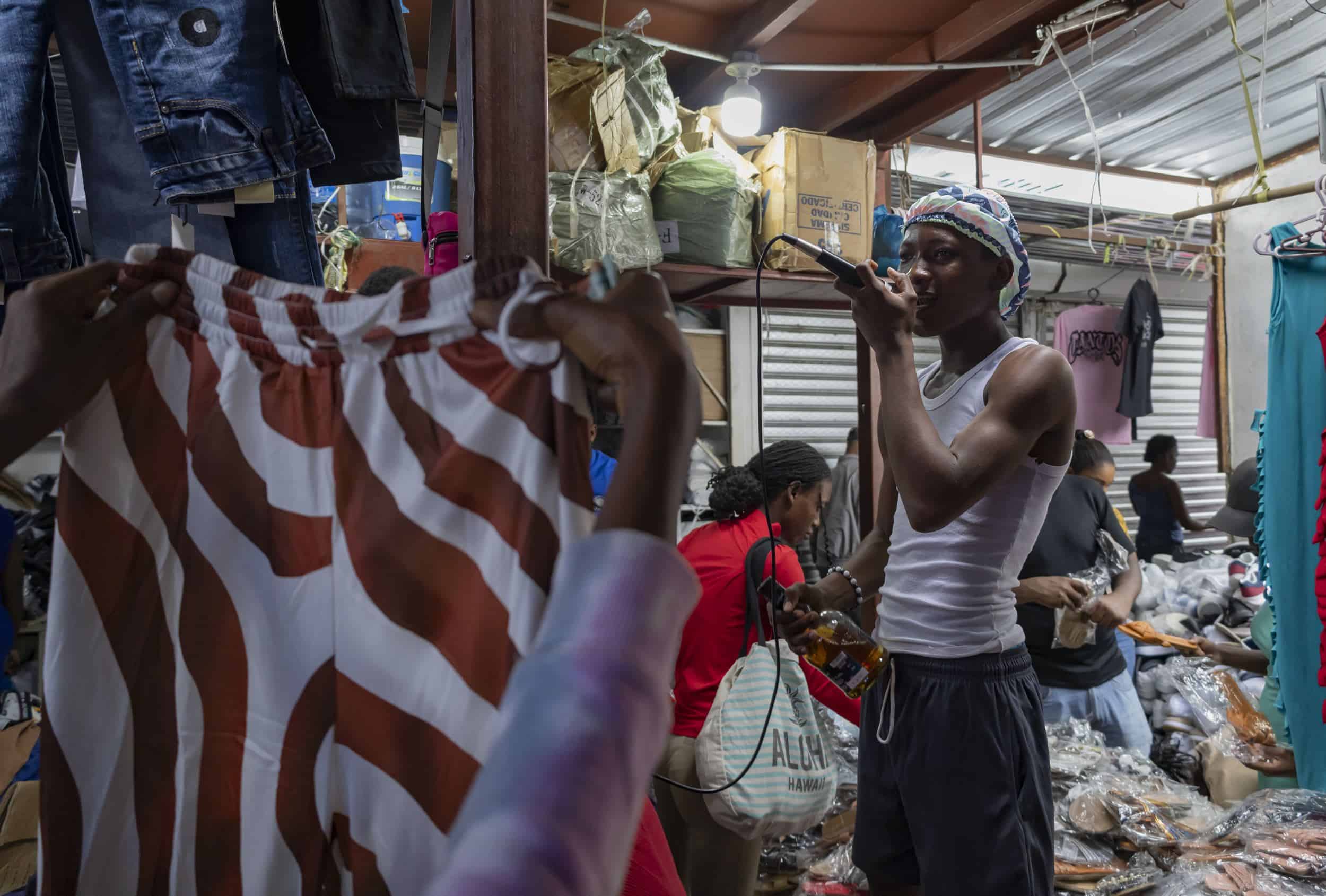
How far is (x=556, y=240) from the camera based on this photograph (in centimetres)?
285

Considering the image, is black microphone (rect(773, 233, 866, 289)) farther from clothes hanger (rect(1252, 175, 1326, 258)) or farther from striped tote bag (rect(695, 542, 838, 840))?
clothes hanger (rect(1252, 175, 1326, 258))

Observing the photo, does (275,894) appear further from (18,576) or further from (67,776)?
(18,576)

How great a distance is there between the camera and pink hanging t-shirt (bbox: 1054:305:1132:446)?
6.93 meters

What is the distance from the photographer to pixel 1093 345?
22.8ft

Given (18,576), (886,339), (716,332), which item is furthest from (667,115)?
(716,332)

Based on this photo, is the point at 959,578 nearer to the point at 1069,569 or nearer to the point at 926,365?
the point at 1069,569

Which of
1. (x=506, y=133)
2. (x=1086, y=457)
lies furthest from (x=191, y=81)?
(x=1086, y=457)

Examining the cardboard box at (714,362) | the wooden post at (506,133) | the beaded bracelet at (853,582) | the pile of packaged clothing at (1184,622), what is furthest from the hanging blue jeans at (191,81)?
the cardboard box at (714,362)

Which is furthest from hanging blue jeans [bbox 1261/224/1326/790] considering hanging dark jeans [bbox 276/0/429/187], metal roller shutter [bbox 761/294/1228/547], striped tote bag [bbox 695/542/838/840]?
metal roller shutter [bbox 761/294/1228/547]

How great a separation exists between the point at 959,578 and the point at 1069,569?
182 cm

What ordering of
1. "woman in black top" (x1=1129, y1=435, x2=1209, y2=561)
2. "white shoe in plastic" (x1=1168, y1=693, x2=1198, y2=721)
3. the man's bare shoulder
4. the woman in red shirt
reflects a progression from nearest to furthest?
the man's bare shoulder
the woman in red shirt
"white shoe in plastic" (x1=1168, y1=693, x2=1198, y2=721)
"woman in black top" (x1=1129, y1=435, x2=1209, y2=561)

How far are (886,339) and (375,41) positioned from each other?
1045mm

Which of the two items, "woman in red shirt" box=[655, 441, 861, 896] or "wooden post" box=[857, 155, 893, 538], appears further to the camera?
"wooden post" box=[857, 155, 893, 538]

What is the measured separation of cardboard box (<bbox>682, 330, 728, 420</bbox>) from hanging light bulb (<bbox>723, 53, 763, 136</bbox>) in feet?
10.6
